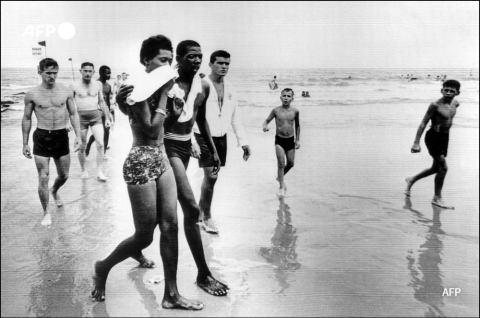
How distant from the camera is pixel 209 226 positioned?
11.4 feet

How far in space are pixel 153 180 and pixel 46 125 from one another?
1.82 meters

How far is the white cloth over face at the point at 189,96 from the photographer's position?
248 centimetres

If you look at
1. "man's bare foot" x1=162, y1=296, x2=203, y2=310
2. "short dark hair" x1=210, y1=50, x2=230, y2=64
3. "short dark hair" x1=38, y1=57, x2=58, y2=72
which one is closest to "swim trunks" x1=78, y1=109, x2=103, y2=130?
"short dark hair" x1=38, y1=57, x2=58, y2=72

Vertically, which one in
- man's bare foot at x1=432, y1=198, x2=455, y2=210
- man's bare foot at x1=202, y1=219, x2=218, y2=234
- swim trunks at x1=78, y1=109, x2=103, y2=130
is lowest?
man's bare foot at x1=202, y1=219, x2=218, y2=234

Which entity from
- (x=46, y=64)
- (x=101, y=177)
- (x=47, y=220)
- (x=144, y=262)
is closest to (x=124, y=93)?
(x=144, y=262)

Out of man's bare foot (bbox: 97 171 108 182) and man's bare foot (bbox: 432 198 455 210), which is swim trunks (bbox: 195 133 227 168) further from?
man's bare foot (bbox: 432 198 455 210)

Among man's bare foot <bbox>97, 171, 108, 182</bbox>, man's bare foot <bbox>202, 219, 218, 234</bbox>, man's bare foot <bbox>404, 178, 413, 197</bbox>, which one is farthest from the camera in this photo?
man's bare foot <bbox>97, 171, 108, 182</bbox>

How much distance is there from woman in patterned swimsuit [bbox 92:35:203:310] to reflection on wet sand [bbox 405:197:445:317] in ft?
4.50

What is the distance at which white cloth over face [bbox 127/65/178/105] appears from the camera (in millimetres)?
2199

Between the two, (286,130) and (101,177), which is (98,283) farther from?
(286,130)

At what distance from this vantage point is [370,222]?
369cm

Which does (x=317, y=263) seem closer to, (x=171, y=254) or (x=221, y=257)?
(x=221, y=257)

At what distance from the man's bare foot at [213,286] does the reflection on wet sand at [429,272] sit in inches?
47.0

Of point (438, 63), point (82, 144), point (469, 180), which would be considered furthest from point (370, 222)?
point (82, 144)
